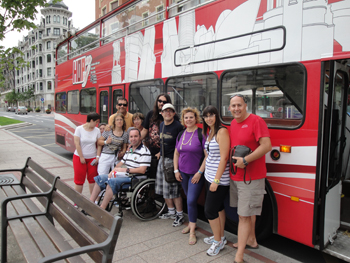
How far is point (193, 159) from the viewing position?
3600 mm

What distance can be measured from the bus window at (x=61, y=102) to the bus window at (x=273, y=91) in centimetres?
746

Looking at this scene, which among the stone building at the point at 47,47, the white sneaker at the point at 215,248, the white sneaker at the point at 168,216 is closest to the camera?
the white sneaker at the point at 215,248

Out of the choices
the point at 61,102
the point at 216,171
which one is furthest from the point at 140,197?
the point at 61,102

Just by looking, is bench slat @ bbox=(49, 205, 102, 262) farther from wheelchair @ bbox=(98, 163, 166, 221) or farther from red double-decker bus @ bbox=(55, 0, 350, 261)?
red double-decker bus @ bbox=(55, 0, 350, 261)

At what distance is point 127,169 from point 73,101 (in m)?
5.53

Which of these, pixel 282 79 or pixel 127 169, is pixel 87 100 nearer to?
pixel 127 169

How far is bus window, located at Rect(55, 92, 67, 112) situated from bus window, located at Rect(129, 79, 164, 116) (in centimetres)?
471

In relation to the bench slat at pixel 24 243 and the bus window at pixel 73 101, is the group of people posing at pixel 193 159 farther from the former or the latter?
the bus window at pixel 73 101

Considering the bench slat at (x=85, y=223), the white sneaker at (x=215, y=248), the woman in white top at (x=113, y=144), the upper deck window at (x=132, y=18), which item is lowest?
the white sneaker at (x=215, y=248)

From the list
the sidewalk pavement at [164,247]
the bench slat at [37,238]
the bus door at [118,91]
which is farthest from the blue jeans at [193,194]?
the bus door at [118,91]

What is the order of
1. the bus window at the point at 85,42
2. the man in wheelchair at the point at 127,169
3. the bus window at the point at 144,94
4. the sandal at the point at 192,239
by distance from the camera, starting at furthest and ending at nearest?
the bus window at the point at 85,42, the bus window at the point at 144,94, the man in wheelchair at the point at 127,169, the sandal at the point at 192,239

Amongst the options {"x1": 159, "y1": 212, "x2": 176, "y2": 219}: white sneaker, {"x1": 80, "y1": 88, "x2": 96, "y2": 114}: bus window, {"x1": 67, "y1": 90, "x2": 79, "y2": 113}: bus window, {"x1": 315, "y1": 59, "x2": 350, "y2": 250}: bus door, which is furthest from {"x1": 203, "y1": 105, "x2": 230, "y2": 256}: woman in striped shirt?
{"x1": 67, "y1": 90, "x2": 79, "y2": 113}: bus window

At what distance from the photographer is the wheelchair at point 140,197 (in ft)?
13.6

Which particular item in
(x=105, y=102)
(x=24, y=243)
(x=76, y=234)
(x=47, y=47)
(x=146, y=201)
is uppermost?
(x=47, y=47)
